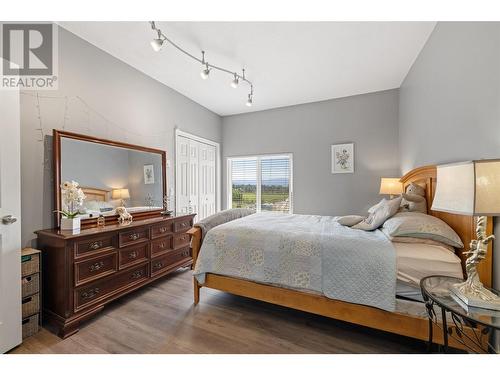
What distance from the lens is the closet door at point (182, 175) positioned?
366 centimetres

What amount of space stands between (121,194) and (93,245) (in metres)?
0.85

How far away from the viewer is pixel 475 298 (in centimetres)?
108

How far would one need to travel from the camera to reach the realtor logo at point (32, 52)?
185 cm

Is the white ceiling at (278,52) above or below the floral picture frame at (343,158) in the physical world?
above

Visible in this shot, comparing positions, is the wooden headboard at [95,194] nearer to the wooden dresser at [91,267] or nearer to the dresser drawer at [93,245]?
the wooden dresser at [91,267]

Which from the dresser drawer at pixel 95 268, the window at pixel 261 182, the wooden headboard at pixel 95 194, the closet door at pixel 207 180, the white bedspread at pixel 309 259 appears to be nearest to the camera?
the white bedspread at pixel 309 259

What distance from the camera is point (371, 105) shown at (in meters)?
3.70

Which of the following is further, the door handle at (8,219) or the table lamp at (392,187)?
the table lamp at (392,187)

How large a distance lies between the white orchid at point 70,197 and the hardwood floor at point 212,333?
99 cm

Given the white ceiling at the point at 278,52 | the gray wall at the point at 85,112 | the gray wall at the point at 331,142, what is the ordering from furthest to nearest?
the gray wall at the point at 331,142 < the white ceiling at the point at 278,52 < the gray wall at the point at 85,112

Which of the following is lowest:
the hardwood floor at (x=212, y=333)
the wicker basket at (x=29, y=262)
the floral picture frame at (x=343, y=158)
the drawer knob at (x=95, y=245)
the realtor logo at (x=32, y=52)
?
the hardwood floor at (x=212, y=333)

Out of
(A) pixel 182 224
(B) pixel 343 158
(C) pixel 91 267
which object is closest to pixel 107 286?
(C) pixel 91 267

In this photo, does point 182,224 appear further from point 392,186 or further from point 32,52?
point 392,186

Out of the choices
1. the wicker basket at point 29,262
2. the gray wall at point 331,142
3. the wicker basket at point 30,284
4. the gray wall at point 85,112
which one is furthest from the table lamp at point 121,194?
the gray wall at point 331,142
